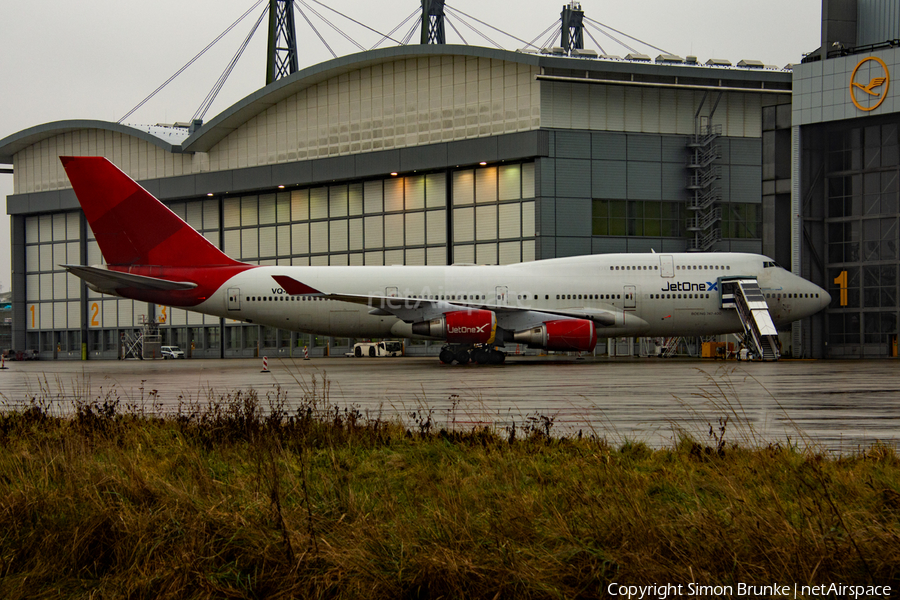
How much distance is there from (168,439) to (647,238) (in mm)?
40625

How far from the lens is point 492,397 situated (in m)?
14.9

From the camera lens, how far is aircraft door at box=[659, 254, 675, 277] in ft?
97.8

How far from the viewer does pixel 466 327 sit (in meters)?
27.8

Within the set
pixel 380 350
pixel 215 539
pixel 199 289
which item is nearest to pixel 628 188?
pixel 380 350

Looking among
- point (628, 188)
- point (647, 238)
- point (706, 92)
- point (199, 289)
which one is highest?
point (706, 92)

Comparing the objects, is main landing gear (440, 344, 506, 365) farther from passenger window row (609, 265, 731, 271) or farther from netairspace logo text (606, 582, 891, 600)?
netairspace logo text (606, 582, 891, 600)

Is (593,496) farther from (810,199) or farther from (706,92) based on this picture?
(706,92)

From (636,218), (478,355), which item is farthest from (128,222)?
(636,218)

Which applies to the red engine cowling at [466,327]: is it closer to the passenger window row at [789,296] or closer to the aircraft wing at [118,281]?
the aircraft wing at [118,281]

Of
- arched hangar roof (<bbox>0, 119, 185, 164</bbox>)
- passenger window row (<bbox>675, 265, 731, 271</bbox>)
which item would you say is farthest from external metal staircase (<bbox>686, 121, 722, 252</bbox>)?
arched hangar roof (<bbox>0, 119, 185, 164</bbox>)

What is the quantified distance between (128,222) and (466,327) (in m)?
13.7

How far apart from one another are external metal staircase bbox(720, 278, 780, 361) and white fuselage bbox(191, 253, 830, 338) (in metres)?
0.36

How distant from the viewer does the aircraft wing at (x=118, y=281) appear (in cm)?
2723

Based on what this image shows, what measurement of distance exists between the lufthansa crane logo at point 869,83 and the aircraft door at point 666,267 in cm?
1289
